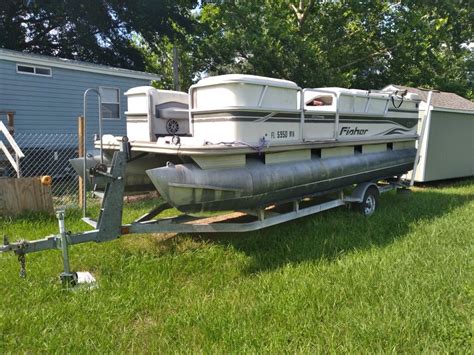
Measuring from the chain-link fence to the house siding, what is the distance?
21 cm

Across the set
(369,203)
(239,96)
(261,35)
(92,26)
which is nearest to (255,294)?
(239,96)

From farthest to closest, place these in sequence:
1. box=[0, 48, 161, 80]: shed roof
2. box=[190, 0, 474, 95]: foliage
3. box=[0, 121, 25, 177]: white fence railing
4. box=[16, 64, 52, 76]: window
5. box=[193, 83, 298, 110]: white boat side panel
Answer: box=[190, 0, 474, 95]: foliage → box=[16, 64, 52, 76]: window → box=[0, 48, 161, 80]: shed roof → box=[0, 121, 25, 177]: white fence railing → box=[193, 83, 298, 110]: white boat side panel

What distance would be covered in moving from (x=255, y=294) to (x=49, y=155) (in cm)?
1073

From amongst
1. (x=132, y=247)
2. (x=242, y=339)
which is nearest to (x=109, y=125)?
(x=132, y=247)

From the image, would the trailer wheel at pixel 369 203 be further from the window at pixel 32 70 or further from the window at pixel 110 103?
the window at pixel 32 70

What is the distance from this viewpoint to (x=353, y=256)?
16.2ft

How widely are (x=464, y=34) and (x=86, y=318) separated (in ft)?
79.0

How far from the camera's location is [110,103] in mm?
14031

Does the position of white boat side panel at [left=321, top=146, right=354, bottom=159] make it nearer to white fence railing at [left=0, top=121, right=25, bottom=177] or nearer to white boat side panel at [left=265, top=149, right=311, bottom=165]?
white boat side panel at [left=265, top=149, right=311, bottom=165]

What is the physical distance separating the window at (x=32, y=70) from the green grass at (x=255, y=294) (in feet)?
24.8

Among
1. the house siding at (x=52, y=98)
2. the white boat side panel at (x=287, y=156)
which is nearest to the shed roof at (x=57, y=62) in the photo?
the house siding at (x=52, y=98)

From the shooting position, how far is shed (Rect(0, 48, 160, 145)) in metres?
12.0

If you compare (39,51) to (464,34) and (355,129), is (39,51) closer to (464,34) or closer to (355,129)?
(355,129)

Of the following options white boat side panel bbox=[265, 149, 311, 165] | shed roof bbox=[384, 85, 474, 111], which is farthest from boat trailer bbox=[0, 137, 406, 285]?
shed roof bbox=[384, 85, 474, 111]
